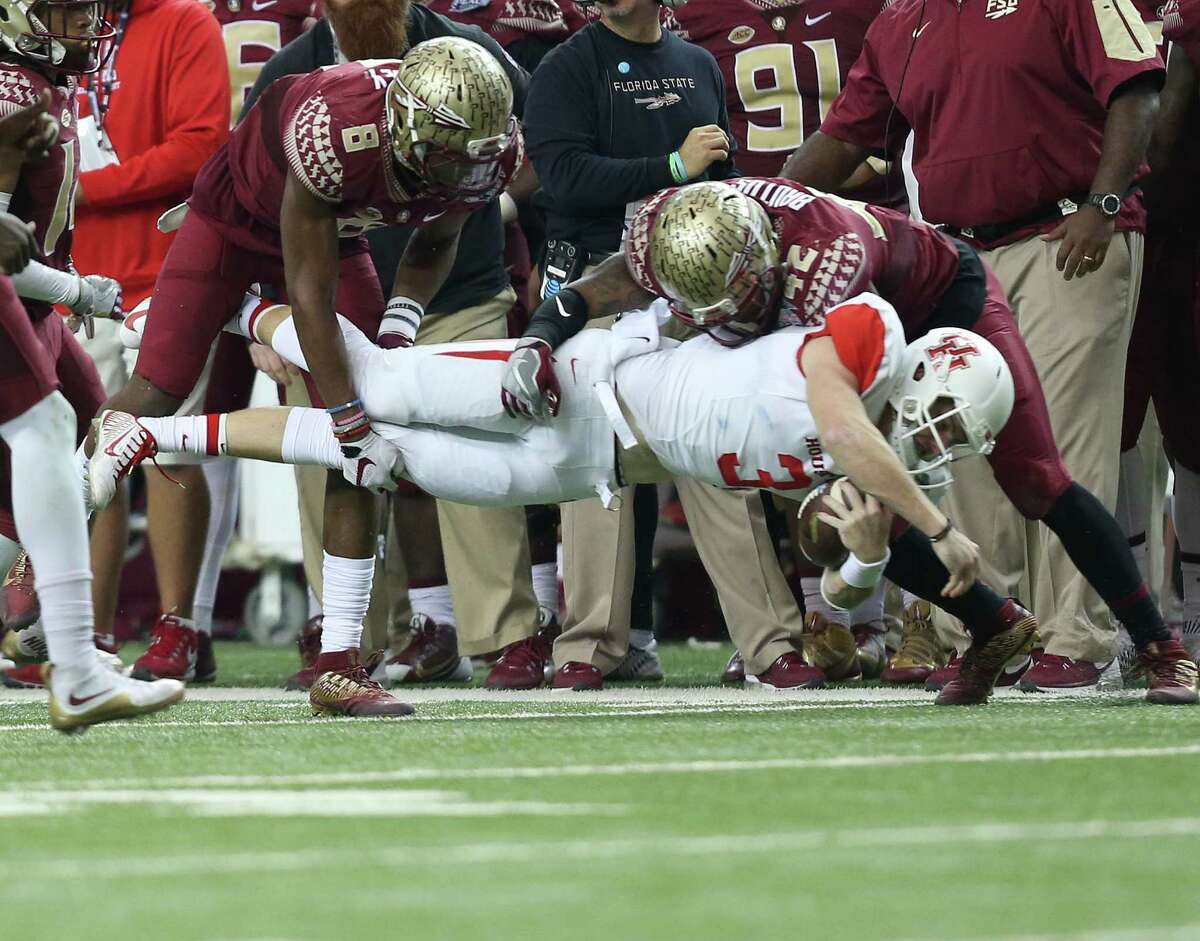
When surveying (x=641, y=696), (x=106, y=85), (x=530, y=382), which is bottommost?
(x=641, y=696)

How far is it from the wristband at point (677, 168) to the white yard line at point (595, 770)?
249 centimetres

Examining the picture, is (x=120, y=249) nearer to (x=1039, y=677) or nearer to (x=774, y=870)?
(x=1039, y=677)

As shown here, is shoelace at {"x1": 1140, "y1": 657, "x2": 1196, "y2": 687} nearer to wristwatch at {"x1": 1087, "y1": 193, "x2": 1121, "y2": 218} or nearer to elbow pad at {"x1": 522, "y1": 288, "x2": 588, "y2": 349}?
wristwatch at {"x1": 1087, "y1": 193, "x2": 1121, "y2": 218}

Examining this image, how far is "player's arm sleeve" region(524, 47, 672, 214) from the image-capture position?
5.65m

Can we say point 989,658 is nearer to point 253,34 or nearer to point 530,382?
point 530,382

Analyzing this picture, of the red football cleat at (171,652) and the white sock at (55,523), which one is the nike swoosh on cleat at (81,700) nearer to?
the white sock at (55,523)

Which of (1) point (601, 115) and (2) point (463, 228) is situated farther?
(2) point (463, 228)

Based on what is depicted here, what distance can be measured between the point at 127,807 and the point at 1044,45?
356cm

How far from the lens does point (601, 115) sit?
19.1ft

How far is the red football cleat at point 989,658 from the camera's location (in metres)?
4.66

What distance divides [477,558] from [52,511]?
251 centimetres

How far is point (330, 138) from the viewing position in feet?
15.3

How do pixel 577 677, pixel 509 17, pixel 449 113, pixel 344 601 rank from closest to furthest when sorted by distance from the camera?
pixel 449 113, pixel 344 601, pixel 577 677, pixel 509 17

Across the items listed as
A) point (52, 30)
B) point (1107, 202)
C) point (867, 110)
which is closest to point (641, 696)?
point (1107, 202)
